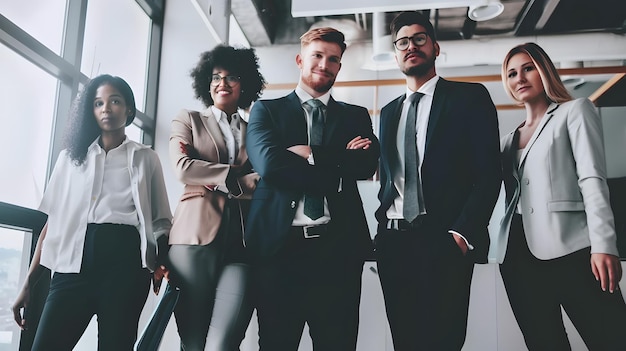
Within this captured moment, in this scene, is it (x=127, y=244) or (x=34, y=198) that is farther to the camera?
(x=34, y=198)

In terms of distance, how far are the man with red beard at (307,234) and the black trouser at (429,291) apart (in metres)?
0.17

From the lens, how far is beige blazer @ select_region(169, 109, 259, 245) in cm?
222

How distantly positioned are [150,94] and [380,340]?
249 cm

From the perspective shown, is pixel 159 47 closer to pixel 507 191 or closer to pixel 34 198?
pixel 34 198

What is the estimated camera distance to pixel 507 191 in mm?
2309

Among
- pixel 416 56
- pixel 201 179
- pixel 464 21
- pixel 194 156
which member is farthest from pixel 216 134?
pixel 464 21

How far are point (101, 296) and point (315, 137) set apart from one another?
111 centimetres

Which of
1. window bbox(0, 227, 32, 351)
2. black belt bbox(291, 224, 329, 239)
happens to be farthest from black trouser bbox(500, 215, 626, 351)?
window bbox(0, 227, 32, 351)

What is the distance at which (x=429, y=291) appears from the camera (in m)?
1.97

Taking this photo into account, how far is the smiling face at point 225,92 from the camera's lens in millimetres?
2482

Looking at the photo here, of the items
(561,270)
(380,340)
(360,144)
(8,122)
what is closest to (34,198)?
(8,122)

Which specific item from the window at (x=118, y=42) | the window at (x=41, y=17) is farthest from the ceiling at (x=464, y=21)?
the window at (x=41, y=17)

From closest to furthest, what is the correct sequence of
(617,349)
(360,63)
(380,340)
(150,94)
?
(617,349) < (380,340) < (150,94) < (360,63)

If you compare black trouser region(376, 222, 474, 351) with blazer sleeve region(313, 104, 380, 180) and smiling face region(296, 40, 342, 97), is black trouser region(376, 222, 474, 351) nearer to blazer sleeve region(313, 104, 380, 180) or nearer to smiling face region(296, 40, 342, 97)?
blazer sleeve region(313, 104, 380, 180)
